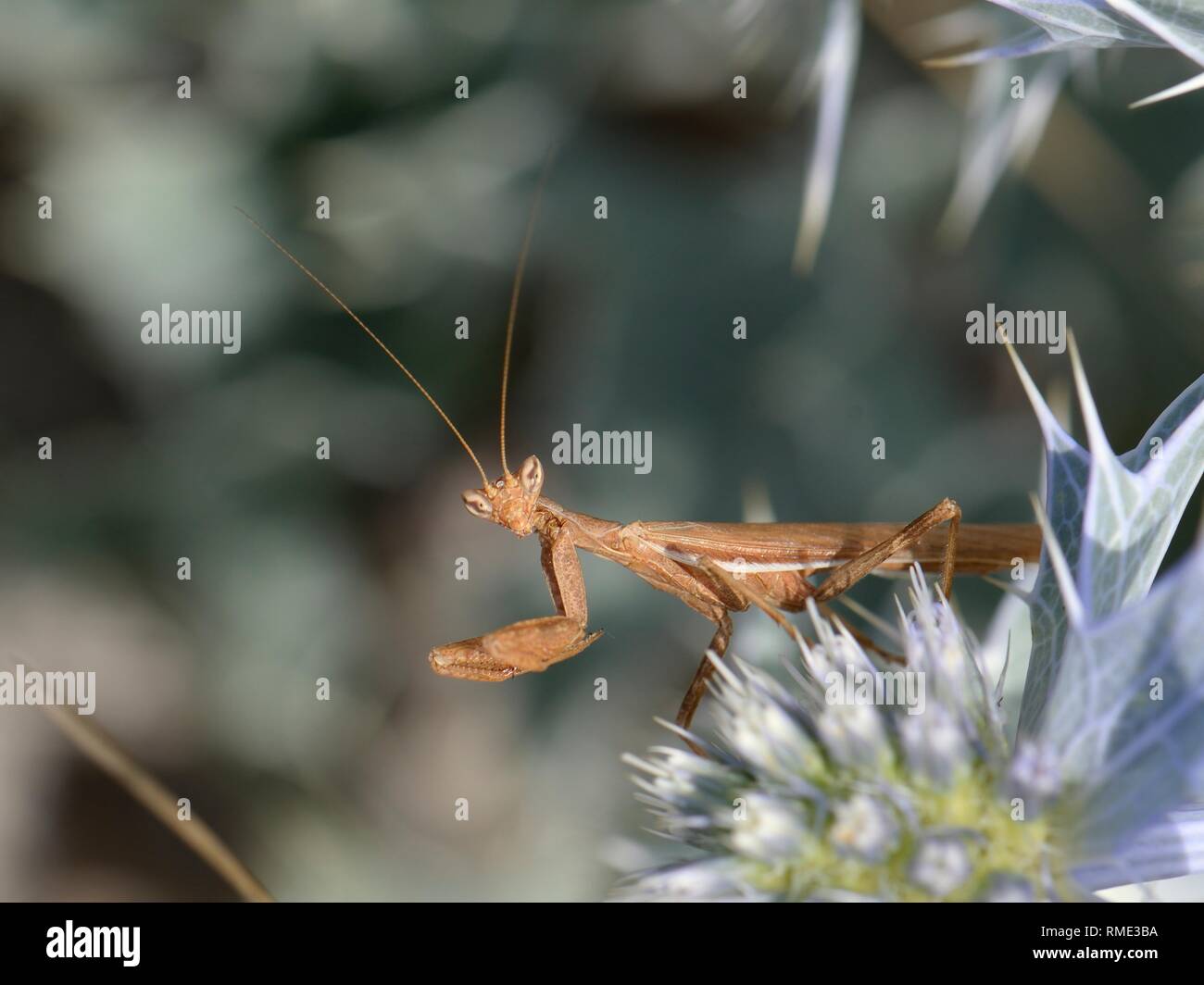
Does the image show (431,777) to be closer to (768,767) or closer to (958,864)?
(768,767)

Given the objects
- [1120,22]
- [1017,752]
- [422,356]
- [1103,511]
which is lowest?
[1017,752]

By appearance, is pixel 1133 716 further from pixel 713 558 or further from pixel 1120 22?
pixel 1120 22

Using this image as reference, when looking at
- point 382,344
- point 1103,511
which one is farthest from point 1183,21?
point 382,344

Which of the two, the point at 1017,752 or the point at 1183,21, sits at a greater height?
the point at 1183,21

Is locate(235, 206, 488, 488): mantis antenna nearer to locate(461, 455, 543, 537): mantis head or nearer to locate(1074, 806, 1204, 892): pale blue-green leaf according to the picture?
locate(461, 455, 543, 537): mantis head

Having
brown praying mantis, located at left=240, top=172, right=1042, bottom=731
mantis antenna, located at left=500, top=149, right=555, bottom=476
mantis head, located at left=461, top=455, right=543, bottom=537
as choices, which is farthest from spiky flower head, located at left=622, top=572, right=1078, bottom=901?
mantis antenna, located at left=500, top=149, right=555, bottom=476

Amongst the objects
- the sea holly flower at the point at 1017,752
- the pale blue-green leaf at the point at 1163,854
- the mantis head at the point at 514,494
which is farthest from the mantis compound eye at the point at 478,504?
the pale blue-green leaf at the point at 1163,854
